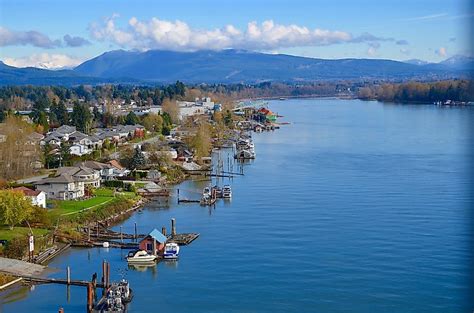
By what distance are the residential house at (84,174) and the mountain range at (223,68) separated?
50.3 metres

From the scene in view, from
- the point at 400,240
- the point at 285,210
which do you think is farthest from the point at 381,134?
the point at 400,240

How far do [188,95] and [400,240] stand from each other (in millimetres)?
17349

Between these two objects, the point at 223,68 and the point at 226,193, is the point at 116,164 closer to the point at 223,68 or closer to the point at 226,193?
the point at 226,193

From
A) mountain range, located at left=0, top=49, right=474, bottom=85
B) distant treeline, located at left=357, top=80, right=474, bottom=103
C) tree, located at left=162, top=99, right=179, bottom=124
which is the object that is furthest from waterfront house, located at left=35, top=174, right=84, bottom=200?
mountain range, located at left=0, top=49, right=474, bottom=85

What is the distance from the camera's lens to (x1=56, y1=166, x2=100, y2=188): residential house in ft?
23.4

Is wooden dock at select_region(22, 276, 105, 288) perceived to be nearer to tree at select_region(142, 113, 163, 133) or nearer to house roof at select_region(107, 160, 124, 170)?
house roof at select_region(107, 160, 124, 170)

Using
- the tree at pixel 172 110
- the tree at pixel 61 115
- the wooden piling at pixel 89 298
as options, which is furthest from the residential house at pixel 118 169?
the tree at pixel 172 110

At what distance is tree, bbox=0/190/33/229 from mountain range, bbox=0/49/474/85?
52.3m

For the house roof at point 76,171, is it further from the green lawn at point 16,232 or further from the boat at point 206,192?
the green lawn at point 16,232

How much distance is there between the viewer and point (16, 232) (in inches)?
205

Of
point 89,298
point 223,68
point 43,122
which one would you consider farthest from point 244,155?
point 223,68

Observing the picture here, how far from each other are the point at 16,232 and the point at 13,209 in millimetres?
178

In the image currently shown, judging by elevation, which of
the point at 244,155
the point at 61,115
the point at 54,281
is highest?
the point at 61,115

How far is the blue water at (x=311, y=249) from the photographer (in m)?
3.93
